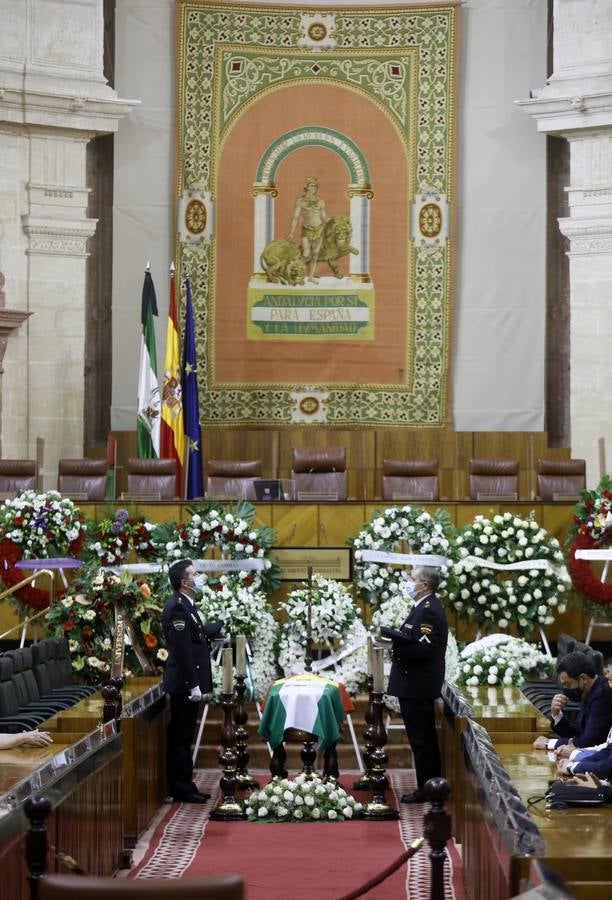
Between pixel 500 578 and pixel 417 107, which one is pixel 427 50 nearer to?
pixel 417 107

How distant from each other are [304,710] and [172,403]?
23.9 ft

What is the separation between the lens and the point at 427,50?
55.2 ft

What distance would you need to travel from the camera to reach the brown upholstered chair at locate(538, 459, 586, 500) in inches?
557

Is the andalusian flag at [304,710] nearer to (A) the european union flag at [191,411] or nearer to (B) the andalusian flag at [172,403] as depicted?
(B) the andalusian flag at [172,403]

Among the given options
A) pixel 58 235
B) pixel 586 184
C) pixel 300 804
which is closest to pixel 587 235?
pixel 586 184

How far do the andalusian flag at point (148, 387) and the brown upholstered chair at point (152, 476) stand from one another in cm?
84

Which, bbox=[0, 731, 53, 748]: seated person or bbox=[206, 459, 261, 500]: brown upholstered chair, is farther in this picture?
bbox=[206, 459, 261, 500]: brown upholstered chair

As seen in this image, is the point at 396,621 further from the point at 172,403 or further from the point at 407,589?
the point at 172,403

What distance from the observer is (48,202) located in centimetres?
1625

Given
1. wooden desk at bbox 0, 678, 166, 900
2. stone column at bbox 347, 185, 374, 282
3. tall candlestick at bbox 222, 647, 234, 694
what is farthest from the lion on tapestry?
tall candlestick at bbox 222, 647, 234, 694

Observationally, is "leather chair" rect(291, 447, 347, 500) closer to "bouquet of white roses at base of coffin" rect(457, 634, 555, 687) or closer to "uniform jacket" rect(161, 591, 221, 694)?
"bouquet of white roses at base of coffin" rect(457, 634, 555, 687)

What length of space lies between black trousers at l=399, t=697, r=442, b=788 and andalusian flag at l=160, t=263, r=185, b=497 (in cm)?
666

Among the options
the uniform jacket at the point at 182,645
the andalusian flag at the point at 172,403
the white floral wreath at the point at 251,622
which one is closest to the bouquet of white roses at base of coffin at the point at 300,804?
the uniform jacket at the point at 182,645

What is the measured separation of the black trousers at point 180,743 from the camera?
892 centimetres
